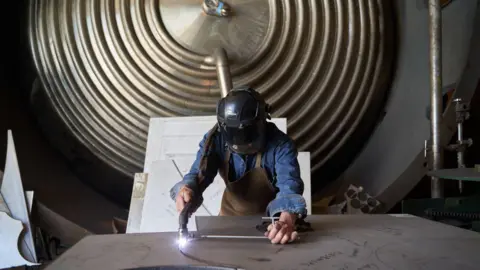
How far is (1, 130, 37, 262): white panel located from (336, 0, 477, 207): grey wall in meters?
1.27

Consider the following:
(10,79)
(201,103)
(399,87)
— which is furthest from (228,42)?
(10,79)

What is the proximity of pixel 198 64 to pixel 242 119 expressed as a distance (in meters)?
0.93

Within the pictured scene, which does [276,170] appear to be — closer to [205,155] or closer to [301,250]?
[205,155]

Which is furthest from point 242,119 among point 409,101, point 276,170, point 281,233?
point 409,101

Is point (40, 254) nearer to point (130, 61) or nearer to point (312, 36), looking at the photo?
point (130, 61)

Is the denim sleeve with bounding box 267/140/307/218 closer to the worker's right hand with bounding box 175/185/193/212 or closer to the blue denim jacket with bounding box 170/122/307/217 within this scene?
the blue denim jacket with bounding box 170/122/307/217

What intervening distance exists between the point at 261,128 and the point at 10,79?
1.50m

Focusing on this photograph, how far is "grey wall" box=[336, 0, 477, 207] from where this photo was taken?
1.78 metres

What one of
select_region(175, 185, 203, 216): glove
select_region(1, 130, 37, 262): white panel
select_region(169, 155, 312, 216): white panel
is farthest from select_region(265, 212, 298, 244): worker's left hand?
select_region(1, 130, 37, 262): white panel

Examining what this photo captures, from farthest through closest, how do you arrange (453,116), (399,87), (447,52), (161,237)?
1. (399,87)
2. (447,52)
3. (453,116)
4. (161,237)

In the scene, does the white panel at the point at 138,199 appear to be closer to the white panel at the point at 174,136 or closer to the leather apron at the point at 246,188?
the white panel at the point at 174,136

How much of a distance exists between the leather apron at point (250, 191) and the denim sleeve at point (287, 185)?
0.20 feet

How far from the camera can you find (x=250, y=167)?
1.17 metres

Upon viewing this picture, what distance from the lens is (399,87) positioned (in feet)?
6.54
